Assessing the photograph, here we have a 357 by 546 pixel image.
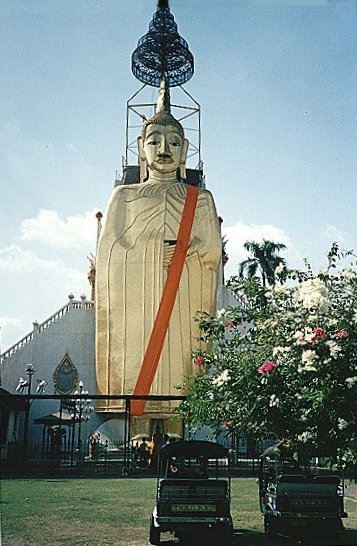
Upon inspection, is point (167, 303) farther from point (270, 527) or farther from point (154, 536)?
point (154, 536)

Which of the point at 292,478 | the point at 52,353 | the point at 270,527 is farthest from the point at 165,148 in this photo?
the point at 270,527

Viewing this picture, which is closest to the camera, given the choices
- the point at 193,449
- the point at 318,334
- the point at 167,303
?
the point at 318,334

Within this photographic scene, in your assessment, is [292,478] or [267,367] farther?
[292,478]

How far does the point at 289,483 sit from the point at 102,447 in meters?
9.66

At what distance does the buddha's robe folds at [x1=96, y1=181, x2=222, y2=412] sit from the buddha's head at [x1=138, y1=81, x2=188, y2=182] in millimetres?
583

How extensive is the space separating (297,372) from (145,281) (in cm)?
1107

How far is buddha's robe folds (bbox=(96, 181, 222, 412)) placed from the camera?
15664 millimetres

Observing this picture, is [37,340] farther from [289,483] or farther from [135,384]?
[289,483]

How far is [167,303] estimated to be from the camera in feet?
51.7

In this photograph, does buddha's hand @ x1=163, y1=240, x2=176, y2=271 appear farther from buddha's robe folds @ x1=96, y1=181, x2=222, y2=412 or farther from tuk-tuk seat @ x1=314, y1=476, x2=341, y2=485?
tuk-tuk seat @ x1=314, y1=476, x2=341, y2=485

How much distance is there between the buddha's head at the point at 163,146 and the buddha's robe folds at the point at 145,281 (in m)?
0.58

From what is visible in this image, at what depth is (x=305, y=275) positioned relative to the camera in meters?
6.00

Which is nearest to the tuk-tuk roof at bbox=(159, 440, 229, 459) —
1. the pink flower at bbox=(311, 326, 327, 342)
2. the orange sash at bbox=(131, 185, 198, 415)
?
the pink flower at bbox=(311, 326, 327, 342)

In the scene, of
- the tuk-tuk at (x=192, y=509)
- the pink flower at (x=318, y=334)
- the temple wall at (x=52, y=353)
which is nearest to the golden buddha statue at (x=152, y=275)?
the temple wall at (x=52, y=353)
